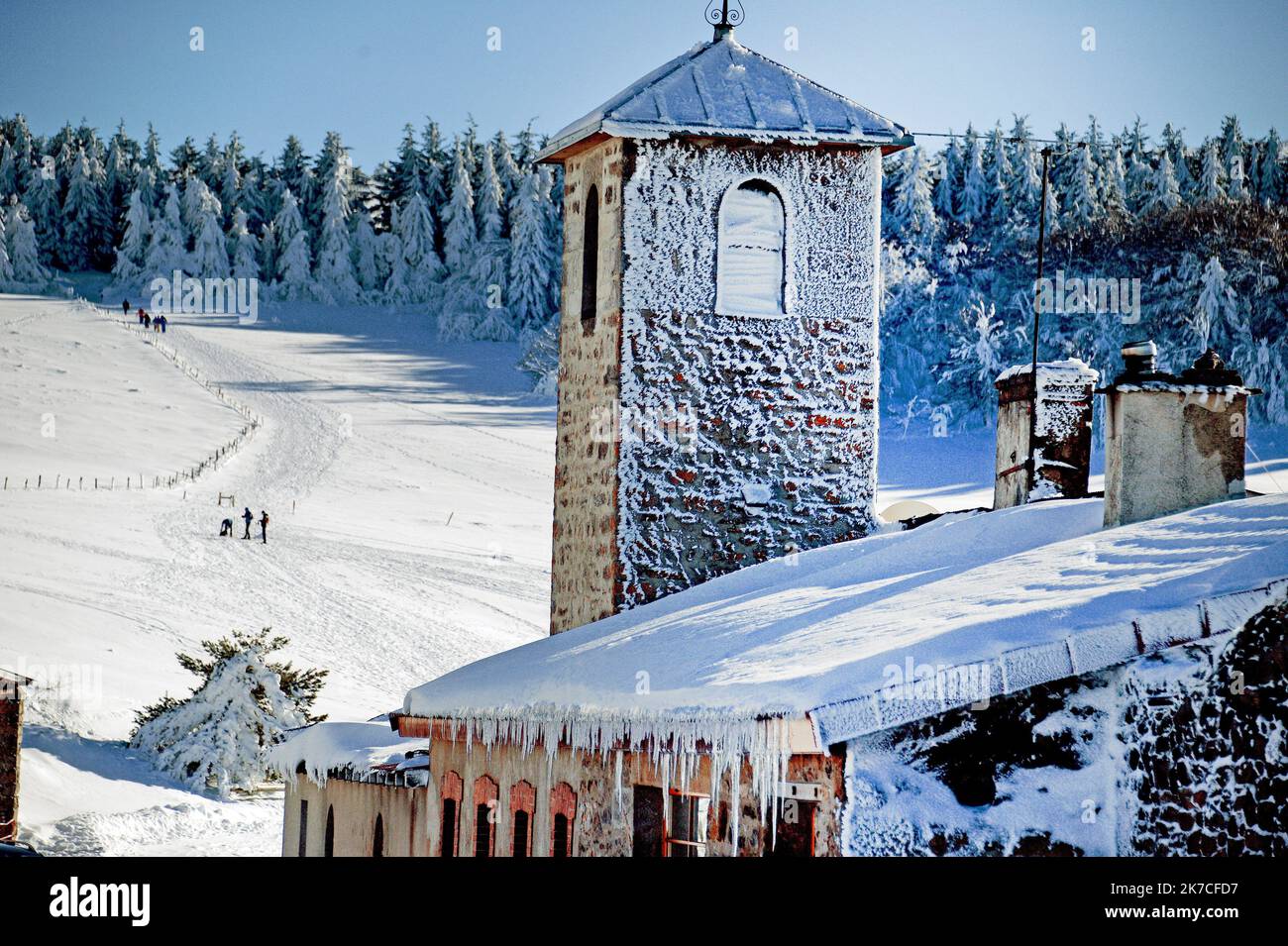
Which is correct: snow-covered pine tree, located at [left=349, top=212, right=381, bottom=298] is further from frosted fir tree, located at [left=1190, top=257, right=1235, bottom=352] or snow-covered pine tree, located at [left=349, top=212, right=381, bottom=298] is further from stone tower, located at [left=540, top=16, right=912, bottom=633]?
stone tower, located at [left=540, top=16, right=912, bottom=633]

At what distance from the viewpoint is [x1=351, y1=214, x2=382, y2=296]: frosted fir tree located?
106 metres

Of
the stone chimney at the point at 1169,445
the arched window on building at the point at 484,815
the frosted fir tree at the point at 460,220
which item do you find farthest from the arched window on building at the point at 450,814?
the frosted fir tree at the point at 460,220

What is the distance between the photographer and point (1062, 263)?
63.4 m

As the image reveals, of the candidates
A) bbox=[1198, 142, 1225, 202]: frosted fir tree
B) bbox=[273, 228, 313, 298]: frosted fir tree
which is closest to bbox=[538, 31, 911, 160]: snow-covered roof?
bbox=[1198, 142, 1225, 202]: frosted fir tree

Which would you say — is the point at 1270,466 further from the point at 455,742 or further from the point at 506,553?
the point at 455,742

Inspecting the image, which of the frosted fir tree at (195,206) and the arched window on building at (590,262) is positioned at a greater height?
the frosted fir tree at (195,206)

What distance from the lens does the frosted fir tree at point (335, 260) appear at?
104 metres

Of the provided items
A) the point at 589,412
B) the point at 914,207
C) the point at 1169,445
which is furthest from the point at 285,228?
the point at 1169,445

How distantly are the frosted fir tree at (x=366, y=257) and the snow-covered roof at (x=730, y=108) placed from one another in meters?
88.2

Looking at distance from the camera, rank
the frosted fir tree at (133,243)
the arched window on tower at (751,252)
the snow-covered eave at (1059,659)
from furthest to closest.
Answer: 1. the frosted fir tree at (133,243)
2. the arched window on tower at (751,252)
3. the snow-covered eave at (1059,659)

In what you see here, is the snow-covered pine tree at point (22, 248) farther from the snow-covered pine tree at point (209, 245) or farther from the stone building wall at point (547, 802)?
the stone building wall at point (547, 802)
